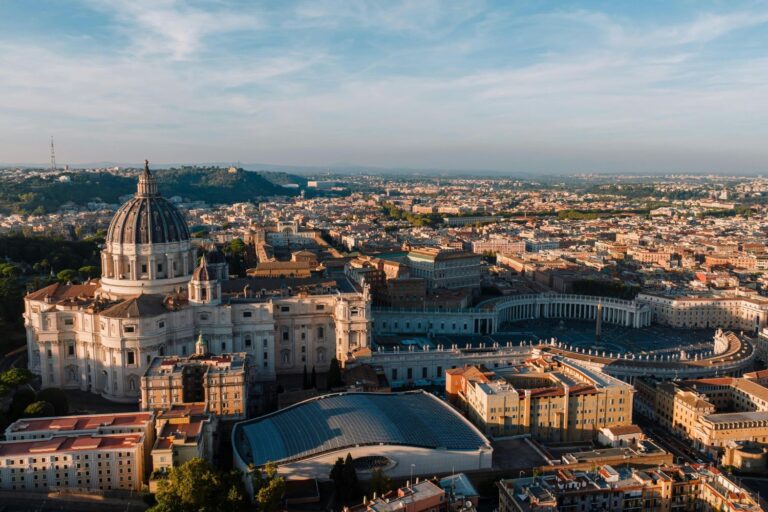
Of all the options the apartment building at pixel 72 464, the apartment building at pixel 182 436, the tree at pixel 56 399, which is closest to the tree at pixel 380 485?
the apartment building at pixel 182 436

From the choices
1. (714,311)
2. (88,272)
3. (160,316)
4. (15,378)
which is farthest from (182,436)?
(714,311)

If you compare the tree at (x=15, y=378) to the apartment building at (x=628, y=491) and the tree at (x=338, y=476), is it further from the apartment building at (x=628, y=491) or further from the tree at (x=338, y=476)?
the apartment building at (x=628, y=491)

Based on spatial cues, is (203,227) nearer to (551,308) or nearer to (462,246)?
(462,246)

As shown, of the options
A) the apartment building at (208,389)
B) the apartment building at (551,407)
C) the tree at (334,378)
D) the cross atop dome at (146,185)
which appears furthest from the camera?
the cross atop dome at (146,185)

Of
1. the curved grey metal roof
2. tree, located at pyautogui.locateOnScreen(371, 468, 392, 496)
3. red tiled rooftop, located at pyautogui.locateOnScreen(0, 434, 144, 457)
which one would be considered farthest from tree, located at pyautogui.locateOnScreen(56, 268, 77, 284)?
tree, located at pyautogui.locateOnScreen(371, 468, 392, 496)

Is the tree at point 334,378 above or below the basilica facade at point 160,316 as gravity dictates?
below

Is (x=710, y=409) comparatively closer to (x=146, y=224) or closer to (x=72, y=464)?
(x=72, y=464)
